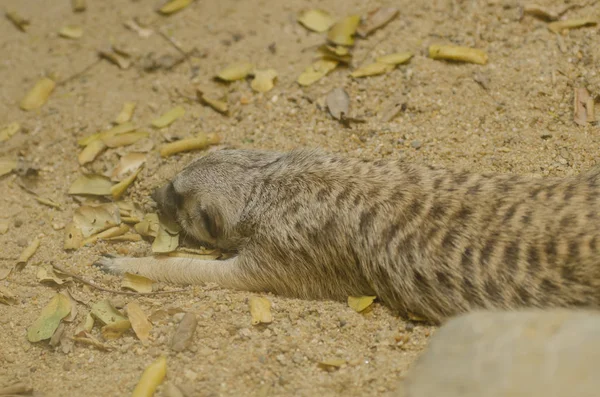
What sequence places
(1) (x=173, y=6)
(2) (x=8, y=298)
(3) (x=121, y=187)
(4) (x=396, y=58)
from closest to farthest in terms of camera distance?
(2) (x=8, y=298), (3) (x=121, y=187), (4) (x=396, y=58), (1) (x=173, y=6)

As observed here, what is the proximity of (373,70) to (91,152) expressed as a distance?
1.48m

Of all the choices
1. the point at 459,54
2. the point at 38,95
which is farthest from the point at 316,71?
the point at 38,95

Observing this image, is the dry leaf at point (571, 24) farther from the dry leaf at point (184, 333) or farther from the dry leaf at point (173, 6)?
the dry leaf at point (184, 333)

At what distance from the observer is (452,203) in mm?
2525

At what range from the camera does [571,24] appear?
3.42 m

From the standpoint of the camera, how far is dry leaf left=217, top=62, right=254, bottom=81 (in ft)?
12.0

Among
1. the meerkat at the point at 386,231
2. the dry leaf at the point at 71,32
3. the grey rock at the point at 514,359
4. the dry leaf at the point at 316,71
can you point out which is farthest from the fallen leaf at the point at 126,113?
the grey rock at the point at 514,359

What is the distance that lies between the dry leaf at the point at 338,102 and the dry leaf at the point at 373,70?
0.41 feet

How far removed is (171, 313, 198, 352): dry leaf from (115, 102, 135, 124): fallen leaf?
4.64ft

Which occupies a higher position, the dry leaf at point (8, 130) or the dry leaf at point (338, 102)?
the dry leaf at point (338, 102)

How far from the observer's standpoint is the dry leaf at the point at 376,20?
12.1 ft

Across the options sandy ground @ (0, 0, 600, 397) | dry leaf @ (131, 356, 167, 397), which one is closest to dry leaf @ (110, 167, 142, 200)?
sandy ground @ (0, 0, 600, 397)

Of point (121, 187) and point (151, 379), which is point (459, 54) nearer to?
point (121, 187)

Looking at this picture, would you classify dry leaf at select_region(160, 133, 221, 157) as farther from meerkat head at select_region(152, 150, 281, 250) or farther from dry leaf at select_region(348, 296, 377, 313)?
dry leaf at select_region(348, 296, 377, 313)
